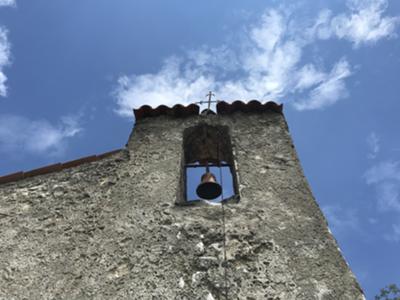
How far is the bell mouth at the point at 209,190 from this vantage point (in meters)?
4.59

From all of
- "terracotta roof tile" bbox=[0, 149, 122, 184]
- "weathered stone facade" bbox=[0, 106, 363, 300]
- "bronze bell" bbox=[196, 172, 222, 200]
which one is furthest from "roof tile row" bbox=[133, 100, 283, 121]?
"bronze bell" bbox=[196, 172, 222, 200]

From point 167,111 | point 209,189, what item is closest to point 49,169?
point 167,111

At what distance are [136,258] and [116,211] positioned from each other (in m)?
0.74

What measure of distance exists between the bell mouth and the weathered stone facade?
310mm

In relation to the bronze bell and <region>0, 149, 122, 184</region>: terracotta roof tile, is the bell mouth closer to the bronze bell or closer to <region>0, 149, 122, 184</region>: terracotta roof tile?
the bronze bell

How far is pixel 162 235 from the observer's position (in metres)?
3.73

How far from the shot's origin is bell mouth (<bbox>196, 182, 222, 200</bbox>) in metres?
4.59

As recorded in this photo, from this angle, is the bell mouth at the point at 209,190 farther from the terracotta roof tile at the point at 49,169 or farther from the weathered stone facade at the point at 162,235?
the terracotta roof tile at the point at 49,169

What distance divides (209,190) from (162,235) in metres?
1.05

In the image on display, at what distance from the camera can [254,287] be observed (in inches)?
125

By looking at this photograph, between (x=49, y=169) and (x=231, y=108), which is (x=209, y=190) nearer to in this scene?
(x=231, y=108)

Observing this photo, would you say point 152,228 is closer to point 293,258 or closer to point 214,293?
point 214,293

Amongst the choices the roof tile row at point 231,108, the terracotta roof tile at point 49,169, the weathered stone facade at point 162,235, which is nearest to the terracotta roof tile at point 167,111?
the roof tile row at point 231,108

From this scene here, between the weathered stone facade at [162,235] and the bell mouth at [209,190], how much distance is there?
310 millimetres
